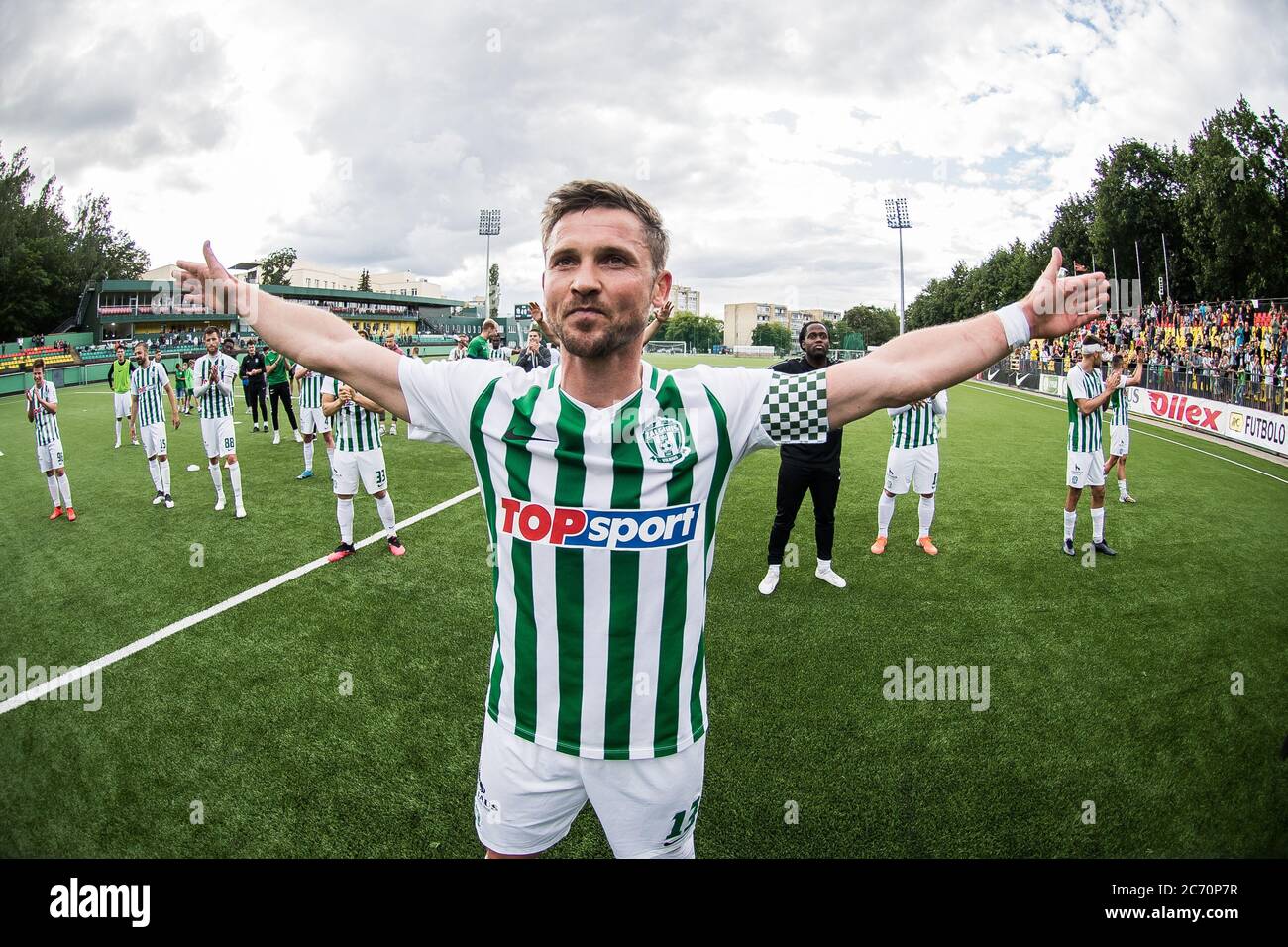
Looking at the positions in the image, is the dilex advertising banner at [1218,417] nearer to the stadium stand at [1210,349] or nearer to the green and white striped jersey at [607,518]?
the stadium stand at [1210,349]

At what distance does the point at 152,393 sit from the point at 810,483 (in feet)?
33.8

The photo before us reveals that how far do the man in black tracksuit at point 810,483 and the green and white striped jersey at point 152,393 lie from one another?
9.63 metres

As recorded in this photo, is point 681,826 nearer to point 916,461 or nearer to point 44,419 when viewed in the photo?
point 916,461

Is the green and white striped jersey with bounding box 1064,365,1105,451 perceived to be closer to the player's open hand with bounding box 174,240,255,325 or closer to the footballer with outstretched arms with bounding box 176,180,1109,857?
the footballer with outstretched arms with bounding box 176,180,1109,857

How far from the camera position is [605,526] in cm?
187

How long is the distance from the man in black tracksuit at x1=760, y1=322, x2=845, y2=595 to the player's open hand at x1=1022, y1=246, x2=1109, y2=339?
188 inches

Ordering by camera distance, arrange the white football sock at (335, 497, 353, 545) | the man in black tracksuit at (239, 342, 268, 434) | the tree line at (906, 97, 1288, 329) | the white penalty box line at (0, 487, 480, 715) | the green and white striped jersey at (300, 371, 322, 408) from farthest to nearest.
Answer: the tree line at (906, 97, 1288, 329)
the man in black tracksuit at (239, 342, 268, 434)
the green and white striped jersey at (300, 371, 322, 408)
the white football sock at (335, 497, 353, 545)
the white penalty box line at (0, 487, 480, 715)

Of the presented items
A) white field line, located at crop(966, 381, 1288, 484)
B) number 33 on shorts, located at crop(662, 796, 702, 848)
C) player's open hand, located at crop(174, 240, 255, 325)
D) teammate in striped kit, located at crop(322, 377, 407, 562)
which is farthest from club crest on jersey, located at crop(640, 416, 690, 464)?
white field line, located at crop(966, 381, 1288, 484)

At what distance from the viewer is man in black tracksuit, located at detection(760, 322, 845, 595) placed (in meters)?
6.70

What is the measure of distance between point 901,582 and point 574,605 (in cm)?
613

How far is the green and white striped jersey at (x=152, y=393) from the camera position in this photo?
10.9 m

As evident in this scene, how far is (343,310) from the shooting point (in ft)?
258

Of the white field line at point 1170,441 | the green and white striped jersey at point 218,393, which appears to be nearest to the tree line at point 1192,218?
the white field line at point 1170,441
